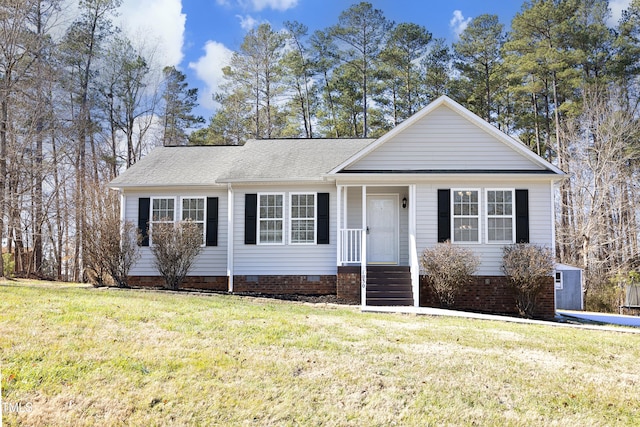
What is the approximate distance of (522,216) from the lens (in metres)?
13.2

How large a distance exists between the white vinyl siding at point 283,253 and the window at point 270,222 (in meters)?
0.15

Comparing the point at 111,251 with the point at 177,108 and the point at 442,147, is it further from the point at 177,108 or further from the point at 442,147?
the point at 177,108

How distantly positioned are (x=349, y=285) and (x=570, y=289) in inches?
380

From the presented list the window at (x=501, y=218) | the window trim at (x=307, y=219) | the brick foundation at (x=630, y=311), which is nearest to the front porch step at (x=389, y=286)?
the window trim at (x=307, y=219)

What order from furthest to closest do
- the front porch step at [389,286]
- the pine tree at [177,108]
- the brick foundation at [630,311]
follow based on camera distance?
the pine tree at [177,108]
the brick foundation at [630,311]
the front porch step at [389,286]

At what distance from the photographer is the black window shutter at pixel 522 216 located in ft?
43.2

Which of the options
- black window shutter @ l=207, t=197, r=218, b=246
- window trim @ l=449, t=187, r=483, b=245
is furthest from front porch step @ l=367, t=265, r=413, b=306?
black window shutter @ l=207, t=197, r=218, b=246

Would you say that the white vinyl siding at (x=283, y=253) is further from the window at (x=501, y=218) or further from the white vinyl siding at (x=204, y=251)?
the window at (x=501, y=218)

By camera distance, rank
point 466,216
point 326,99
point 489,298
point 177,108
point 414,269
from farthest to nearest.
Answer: point 177,108 < point 326,99 < point 466,216 < point 489,298 < point 414,269

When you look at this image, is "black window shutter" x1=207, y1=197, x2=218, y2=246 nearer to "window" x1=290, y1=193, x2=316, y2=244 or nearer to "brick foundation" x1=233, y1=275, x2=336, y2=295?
"brick foundation" x1=233, y1=275, x2=336, y2=295

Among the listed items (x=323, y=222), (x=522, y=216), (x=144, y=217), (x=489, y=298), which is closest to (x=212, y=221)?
(x=144, y=217)

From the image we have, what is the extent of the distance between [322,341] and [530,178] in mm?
8342

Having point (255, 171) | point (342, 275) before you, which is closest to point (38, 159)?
point (255, 171)

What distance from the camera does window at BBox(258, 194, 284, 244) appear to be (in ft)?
48.2
